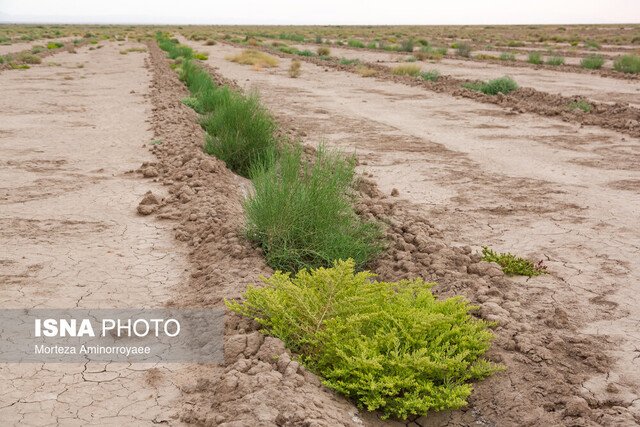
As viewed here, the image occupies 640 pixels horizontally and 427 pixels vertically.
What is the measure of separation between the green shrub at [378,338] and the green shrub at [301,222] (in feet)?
3.68

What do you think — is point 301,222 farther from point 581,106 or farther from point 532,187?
point 581,106

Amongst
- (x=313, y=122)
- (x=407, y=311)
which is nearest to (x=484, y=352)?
(x=407, y=311)

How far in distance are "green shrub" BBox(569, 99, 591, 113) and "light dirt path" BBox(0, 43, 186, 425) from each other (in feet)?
33.9

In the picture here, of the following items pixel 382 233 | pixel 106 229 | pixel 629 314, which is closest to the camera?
pixel 629 314

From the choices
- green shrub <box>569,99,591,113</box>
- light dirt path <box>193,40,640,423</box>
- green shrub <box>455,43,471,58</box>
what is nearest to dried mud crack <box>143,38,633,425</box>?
light dirt path <box>193,40,640,423</box>

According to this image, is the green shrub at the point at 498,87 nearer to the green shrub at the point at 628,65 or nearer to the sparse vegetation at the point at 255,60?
the green shrub at the point at 628,65

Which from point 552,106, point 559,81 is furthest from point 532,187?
point 559,81

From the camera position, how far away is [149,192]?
25.0 feet

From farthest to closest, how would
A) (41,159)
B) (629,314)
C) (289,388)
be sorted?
(41,159)
(629,314)
(289,388)

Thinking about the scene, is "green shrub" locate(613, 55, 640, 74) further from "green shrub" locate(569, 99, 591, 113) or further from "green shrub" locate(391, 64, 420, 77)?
"green shrub" locate(569, 99, 591, 113)

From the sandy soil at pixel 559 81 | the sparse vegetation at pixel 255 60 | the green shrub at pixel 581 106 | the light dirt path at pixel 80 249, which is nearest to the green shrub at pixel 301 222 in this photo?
the light dirt path at pixel 80 249

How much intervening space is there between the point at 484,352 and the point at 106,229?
428 centimetres

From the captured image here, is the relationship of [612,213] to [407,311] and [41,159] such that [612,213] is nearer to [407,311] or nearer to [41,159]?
[407,311]

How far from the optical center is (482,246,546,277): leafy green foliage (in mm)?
5773
